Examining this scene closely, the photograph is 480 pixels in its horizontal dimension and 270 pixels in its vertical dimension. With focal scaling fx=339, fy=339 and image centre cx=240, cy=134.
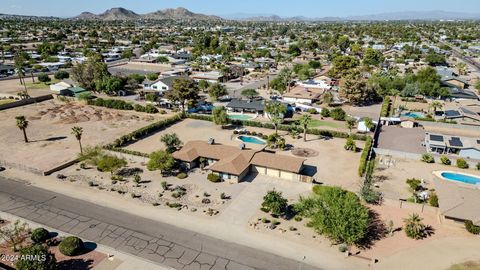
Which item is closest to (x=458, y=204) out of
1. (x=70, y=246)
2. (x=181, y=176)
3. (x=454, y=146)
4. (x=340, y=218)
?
(x=340, y=218)

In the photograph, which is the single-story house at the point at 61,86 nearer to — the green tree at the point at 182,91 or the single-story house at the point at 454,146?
the green tree at the point at 182,91

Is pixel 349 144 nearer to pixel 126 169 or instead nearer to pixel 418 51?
pixel 126 169

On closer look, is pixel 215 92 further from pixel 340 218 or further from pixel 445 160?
pixel 340 218

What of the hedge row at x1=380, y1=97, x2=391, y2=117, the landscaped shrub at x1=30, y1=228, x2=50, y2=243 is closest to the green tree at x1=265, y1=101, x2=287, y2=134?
the hedge row at x1=380, y1=97, x2=391, y2=117

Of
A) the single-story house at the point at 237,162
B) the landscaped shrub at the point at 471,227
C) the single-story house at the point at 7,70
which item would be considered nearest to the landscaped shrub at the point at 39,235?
the single-story house at the point at 237,162

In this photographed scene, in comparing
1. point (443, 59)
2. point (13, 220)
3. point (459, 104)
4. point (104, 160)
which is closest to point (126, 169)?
point (104, 160)

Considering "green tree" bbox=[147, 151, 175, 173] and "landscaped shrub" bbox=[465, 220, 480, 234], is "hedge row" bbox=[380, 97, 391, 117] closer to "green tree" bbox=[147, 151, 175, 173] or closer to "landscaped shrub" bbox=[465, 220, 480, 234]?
"landscaped shrub" bbox=[465, 220, 480, 234]
